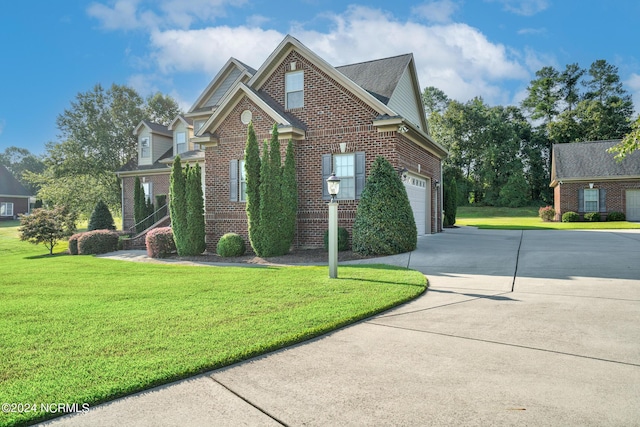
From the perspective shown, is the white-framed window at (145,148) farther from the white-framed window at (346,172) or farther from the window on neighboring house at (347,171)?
the white-framed window at (346,172)

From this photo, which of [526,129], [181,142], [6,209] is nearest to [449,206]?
[181,142]

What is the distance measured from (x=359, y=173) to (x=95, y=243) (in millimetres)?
11530

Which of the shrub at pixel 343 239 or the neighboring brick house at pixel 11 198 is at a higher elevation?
the neighboring brick house at pixel 11 198

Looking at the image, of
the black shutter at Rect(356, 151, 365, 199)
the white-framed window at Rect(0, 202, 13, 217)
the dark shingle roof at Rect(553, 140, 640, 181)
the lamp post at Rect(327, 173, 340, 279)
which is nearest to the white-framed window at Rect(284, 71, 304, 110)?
the black shutter at Rect(356, 151, 365, 199)

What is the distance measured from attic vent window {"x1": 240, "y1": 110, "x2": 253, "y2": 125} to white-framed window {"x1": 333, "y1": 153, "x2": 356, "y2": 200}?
11.3 feet

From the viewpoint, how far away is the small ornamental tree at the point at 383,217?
11.3 m

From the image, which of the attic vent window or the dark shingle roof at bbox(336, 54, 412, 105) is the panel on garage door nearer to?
the dark shingle roof at bbox(336, 54, 412, 105)

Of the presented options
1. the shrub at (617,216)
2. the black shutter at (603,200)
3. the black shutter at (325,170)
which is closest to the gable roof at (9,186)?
the black shutter at (325,170)

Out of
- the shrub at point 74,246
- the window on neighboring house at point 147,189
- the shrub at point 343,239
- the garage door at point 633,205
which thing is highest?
the window on neighboring house at point 147,189

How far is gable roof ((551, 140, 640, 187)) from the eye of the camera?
2817 cm

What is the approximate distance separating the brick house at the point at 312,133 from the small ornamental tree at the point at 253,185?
1295 millimetres

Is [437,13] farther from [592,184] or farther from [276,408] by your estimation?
[592,184]

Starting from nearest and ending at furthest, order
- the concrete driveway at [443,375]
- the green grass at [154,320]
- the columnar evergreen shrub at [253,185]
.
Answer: the concrete driveway at [443,375], the green grass at [154,320], the columnar evergreen shrub at [253,185]

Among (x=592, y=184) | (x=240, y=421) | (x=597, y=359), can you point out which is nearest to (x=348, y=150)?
(x=597, y=359)
